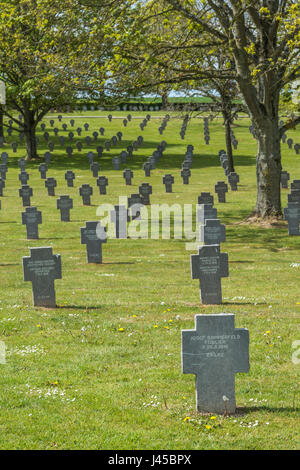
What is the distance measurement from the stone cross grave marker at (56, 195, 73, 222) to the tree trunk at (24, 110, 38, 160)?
2240cm

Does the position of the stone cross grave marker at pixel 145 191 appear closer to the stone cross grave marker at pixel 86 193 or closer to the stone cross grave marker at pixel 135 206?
the stone cross grave marker at pixel 135 206

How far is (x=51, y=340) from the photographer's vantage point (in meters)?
9.79

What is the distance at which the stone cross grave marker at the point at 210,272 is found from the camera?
480 inches

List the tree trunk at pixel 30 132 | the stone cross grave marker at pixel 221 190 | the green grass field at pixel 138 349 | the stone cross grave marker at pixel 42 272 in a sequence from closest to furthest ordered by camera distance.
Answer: the green grass field at pixel 138 349
the stone cross grave marker at pixel 42 272
the stone cross grave marker at pixel 221 190
the tree trunk at pixel 30 132

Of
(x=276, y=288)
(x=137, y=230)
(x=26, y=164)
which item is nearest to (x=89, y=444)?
(x=276, y=288)

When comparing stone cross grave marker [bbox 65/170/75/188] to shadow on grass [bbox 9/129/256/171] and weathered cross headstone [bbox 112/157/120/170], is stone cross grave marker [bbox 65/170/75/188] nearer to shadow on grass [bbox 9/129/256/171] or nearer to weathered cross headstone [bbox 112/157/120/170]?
weathered cross headstone [bbox 112/157/120/170]

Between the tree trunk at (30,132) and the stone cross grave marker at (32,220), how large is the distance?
85.0 feet

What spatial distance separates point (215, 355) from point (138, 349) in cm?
247

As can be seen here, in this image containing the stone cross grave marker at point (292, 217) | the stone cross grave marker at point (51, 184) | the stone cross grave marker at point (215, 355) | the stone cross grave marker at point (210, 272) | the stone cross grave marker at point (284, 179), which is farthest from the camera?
the stone cross grave marker at point (284, 179)

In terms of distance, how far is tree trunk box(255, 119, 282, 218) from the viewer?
22.5m

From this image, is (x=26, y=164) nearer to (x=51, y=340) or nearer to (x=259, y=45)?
(x=259, y=45)

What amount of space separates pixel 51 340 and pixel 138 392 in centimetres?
251

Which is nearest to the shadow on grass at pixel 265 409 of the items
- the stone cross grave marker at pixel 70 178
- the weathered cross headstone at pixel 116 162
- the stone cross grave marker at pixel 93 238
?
the stone cross grave marker at pixel 93 238

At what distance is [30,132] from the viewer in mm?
47219
